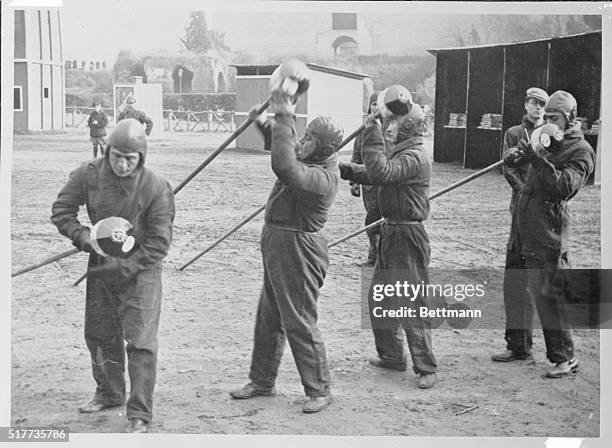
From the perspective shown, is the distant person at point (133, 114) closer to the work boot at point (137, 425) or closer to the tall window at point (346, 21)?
the tall window at point (346, 21)

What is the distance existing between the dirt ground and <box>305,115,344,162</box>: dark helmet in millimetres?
251

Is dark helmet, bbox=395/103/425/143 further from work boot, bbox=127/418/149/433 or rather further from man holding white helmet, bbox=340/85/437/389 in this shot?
work boot, bbox=127/418/149/433

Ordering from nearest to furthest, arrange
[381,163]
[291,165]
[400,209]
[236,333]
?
[291,165] → [381,163] → [400,209] → [236,333]

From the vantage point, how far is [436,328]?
10.8 ft

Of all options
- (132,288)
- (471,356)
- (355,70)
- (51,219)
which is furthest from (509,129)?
(51,219)

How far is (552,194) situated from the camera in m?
3.26

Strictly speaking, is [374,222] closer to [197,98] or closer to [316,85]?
[316,85]

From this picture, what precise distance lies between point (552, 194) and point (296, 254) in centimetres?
108

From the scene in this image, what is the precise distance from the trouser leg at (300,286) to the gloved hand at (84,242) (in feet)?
2.20

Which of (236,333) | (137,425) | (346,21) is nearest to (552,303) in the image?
(236,333)

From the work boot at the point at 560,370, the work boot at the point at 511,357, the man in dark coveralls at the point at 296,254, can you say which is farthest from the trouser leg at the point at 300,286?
the work boot at the point at 560,370

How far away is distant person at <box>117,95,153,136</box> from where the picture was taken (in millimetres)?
3193

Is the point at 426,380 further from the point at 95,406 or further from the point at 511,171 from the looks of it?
the point at 95,406

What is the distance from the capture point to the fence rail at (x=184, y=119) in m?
3.21
